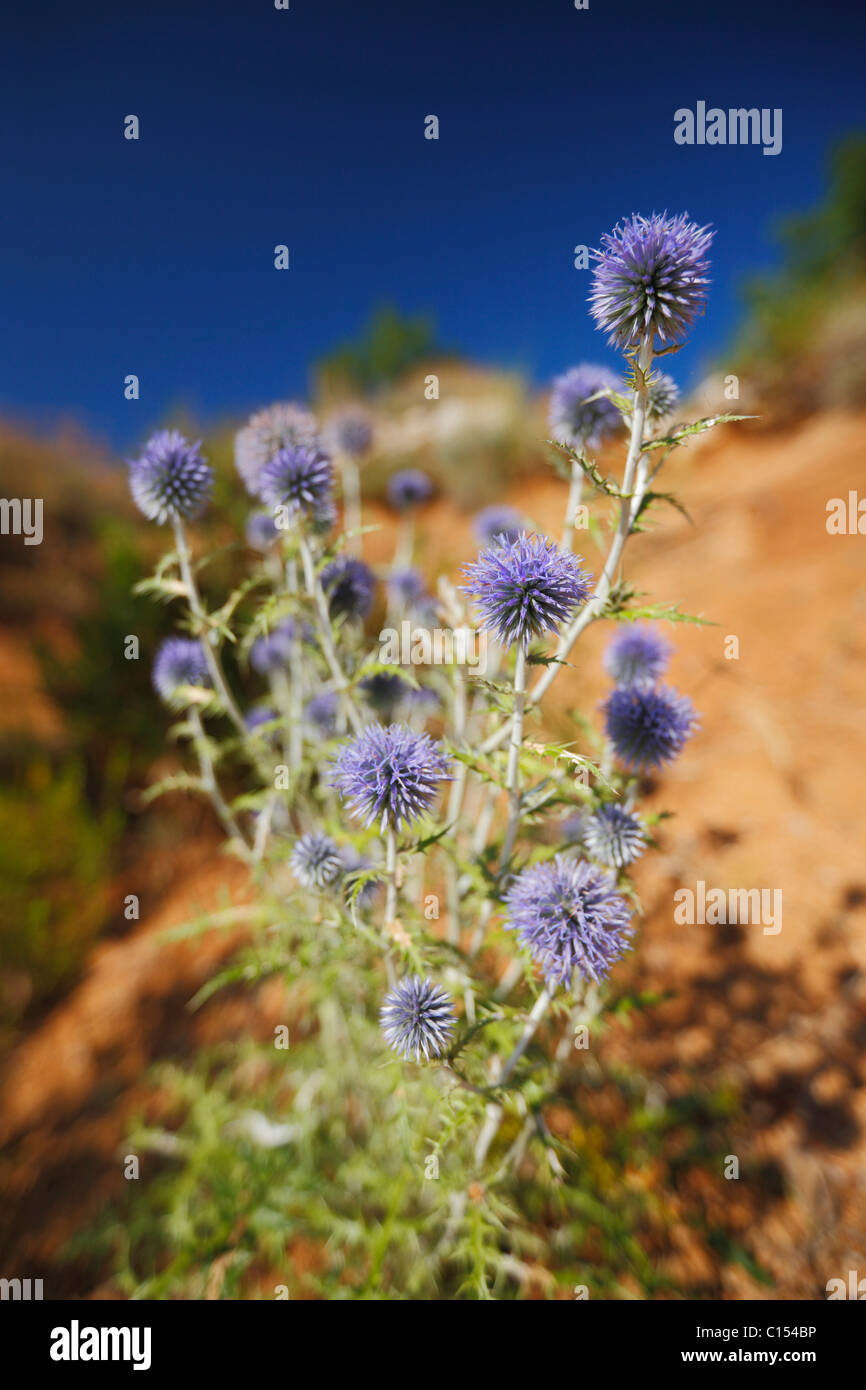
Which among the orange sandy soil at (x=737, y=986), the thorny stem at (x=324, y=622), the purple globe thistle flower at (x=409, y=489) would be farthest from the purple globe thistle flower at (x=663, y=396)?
the purple globe thistle flower at (x=409, y=489)

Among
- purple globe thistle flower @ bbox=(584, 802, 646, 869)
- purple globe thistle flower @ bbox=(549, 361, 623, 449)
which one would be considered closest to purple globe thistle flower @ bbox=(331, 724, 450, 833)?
purple globe thistle flower @ bbox=(584, 802, 646, 869)

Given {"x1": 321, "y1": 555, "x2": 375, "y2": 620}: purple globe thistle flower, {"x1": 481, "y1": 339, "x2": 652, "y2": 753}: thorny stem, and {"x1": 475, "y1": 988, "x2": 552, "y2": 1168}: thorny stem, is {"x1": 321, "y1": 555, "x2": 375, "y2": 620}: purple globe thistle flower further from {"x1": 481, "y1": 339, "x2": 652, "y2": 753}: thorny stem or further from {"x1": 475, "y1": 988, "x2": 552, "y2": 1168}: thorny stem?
{"x1": 475, "y1": 988, "x2": 552, "y2": 1168}: thorny stem

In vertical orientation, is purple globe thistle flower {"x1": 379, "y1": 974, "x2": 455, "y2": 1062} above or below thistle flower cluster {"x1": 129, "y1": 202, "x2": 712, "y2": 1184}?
below

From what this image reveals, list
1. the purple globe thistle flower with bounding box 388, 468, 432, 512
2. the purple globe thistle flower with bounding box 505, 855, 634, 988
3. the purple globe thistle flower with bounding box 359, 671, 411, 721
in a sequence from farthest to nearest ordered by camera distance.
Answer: the purple globe thistle flower with bounding box 388, 468, 432, 512, the purple globe thistle flower with bounding box 359, 671, 411, 721, the purple globe thistle flower with bounding box 505, 855, 634, 988

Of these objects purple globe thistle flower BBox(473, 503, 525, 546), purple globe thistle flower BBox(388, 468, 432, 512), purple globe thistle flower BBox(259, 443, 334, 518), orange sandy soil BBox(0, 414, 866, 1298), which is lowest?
orange sandy soil BBox(0, 414, 866, 1298)

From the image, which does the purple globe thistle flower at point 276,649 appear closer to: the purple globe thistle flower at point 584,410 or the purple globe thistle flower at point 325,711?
the purple globe thistle flower at point 325,711

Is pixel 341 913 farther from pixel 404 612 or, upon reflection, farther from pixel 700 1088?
pixel 700 1088

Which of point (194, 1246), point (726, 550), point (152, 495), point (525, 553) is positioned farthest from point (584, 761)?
point (726, 550)
